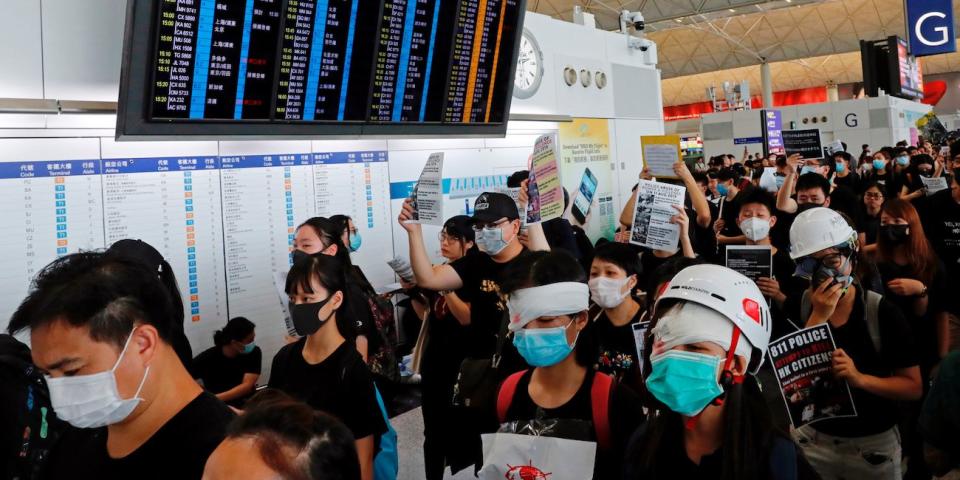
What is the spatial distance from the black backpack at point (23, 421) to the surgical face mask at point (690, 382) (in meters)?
1.64

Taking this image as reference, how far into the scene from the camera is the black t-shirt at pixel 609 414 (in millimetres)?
2043

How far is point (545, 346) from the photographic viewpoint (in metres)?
2.23

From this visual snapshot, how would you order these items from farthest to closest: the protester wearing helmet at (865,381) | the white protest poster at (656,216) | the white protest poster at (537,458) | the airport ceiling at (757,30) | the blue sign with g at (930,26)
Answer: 1. the airport ceiling at (757,30)
2. the blue sign with g at (930,26)
3. the white protest poster at (656,216)
4. the protester wearing helmet at (865,381)
5. the white protest poster at (537,458)

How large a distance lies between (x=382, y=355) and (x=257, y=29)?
240cm

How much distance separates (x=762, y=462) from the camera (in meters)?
1.57

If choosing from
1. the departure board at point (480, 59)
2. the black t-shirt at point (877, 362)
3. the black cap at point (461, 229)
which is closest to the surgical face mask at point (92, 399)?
the black t-shirt at point (877, 362)

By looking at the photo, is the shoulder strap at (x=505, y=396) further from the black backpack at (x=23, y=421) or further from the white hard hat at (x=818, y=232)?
the white hard hat at (x=818, y=232)

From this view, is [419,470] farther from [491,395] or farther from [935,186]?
[935,186]

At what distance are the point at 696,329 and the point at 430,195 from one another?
8.01 feet

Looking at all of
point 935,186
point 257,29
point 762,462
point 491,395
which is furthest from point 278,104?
point 935,186

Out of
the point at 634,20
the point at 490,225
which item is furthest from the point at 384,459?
the point at 634,20

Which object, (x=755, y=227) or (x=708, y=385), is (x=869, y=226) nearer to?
(x=755, y=227)

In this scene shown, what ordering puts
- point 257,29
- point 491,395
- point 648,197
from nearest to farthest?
point 491,395 < point 648,197 < point 257,29

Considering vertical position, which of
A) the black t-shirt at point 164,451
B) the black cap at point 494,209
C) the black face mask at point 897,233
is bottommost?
the black t-shirt at point 164,451
